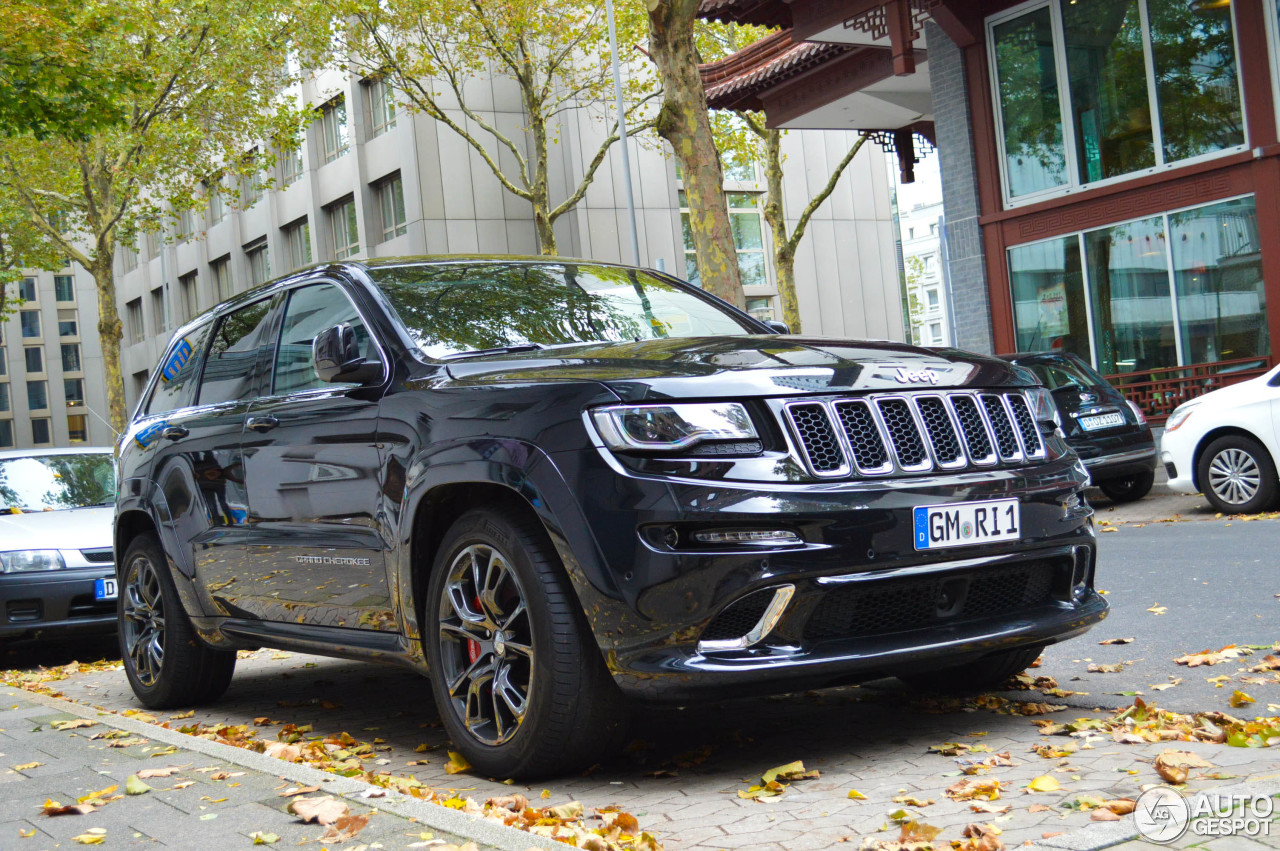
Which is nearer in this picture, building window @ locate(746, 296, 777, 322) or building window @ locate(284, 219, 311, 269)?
building window @ locate(746, 296, 777, 322)

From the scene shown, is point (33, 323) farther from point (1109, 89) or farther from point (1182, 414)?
point (1182, 414)

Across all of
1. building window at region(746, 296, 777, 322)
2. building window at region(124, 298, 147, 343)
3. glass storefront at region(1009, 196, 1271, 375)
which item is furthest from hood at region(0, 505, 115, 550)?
building window at region(124, 298, 147, 343)

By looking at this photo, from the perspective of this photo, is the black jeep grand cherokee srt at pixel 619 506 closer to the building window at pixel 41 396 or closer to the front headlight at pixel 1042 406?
the front headlight at pixel 1042 406

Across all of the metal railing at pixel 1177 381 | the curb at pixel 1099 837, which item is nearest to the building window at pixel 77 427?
the metal railing at pixel 1177 381

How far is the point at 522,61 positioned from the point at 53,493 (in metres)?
20.3

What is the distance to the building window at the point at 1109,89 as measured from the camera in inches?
635

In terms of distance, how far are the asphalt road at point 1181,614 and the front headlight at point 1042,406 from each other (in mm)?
1002

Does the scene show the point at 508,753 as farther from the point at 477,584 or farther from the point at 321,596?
the point at 321,596

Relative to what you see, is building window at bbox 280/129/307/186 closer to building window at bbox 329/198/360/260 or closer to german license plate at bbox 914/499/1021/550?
building window at bbox 329/198/360/260

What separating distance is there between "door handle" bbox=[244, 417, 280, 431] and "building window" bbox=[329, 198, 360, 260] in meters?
35.4

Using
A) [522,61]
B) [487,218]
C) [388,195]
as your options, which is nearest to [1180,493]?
[522,61]

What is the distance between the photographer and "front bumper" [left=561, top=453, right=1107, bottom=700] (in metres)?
3.75

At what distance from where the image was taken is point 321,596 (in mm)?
5121

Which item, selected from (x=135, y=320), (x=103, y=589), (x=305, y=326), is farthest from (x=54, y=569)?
(x=135, y=320)
